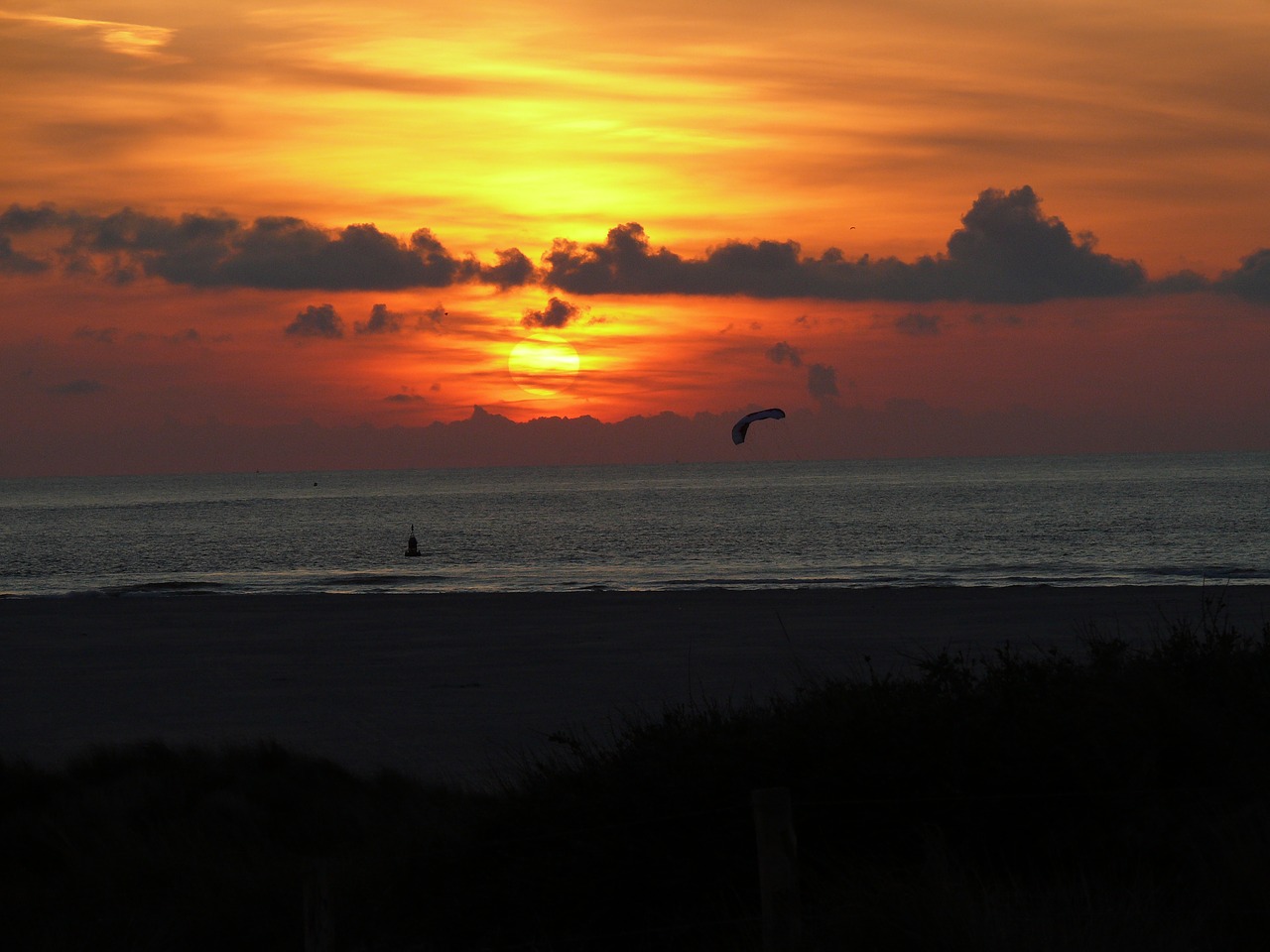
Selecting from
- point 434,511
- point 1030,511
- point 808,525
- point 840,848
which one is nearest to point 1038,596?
point 840,848

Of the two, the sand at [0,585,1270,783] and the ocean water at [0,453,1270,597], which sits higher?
the sand at [0,585,1270,783]

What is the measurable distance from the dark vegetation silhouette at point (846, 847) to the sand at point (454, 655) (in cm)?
173

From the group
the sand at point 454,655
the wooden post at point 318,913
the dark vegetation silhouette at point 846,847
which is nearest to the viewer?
the wooden post at point 318,913

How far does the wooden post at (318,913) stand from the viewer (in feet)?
18.8

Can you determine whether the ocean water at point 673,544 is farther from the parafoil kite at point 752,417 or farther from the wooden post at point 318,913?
the wooden post at point 318,913

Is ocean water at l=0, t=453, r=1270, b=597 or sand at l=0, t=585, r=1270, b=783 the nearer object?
sand at l=0, t=585, r=1270, b=783

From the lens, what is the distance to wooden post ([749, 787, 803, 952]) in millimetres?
5254

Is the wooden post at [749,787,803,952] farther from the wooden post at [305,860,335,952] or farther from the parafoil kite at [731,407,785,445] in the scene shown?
the parafoil kite at [731,407,785,445]

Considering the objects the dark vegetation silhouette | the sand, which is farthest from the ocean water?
the dark vegetation silhouette

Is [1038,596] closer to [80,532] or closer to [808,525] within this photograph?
[808,525]

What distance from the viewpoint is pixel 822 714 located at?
7.80 m

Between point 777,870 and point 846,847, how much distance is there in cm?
169

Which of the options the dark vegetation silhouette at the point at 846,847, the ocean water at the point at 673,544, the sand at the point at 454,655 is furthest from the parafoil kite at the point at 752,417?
the dark vegetation silhouette at the point at 846,847

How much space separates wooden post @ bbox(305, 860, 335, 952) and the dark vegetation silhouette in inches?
1.4
